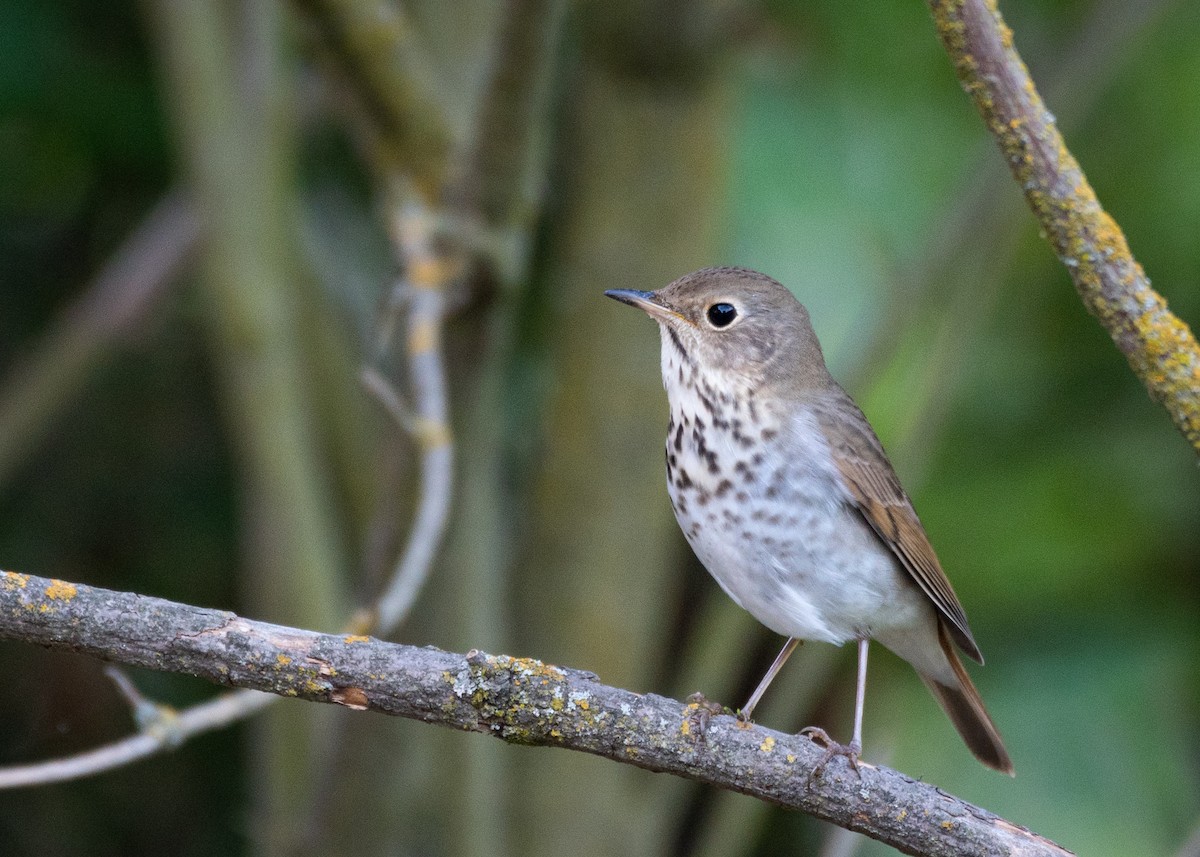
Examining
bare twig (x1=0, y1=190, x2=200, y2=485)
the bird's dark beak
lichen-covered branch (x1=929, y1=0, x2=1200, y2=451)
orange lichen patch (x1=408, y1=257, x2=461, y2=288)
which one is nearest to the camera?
lichen-covered branch (x1=929, y1=0, x2=1200, y2=451)

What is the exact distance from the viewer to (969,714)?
3371 mm

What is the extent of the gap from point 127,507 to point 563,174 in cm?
189

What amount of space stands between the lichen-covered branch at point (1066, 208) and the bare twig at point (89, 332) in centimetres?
252

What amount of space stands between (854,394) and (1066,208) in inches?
64.9

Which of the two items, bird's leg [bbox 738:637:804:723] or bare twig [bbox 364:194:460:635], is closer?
bird's leg [bbox 738:637:804:723]

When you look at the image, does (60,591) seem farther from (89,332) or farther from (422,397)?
(89,332)

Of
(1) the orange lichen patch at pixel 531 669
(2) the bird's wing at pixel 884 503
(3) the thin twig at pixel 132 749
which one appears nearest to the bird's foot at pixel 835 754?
(1) the orange lichen patch at pixel 531 669

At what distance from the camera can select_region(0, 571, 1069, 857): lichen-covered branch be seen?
1.91 metres

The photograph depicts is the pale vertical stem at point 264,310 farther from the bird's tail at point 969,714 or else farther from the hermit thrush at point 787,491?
the bird's tail at point 969,714

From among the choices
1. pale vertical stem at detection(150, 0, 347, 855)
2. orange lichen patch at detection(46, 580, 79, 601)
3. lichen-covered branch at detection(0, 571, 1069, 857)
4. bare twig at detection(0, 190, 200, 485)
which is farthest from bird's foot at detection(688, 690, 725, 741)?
bare twig at detection(0, 190, 200, 485)

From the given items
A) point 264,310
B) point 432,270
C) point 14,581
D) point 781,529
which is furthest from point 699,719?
point 264,310

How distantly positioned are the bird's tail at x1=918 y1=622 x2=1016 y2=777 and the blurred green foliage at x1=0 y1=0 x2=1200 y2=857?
0.65 m

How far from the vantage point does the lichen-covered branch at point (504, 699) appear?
75.4 inches

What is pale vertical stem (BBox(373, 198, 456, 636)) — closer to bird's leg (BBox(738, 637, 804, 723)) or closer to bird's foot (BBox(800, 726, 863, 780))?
bird's leg (BBox(738, 637, 804, 723))
